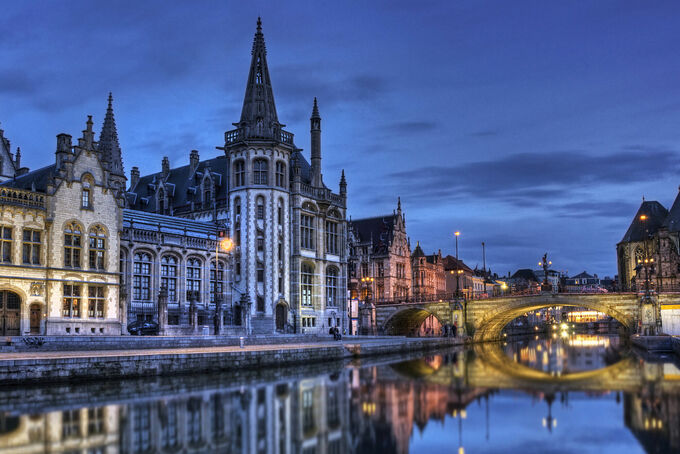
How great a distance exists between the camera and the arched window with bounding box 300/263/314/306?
66169mm

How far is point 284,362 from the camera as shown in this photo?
38.2 metres

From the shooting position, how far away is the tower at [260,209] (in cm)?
6066

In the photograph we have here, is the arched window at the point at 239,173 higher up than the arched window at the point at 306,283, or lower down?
higher up

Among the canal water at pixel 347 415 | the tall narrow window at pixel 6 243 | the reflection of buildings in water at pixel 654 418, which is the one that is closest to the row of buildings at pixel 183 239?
the tall narrow window at pixel 6 243

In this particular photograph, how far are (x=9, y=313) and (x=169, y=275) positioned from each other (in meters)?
14.6

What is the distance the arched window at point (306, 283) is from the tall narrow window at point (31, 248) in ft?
87.6

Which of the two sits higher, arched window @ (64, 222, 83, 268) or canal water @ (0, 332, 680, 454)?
arched window @ (64, 222, 83, 268)

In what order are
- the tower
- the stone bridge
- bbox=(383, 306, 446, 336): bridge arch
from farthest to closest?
bbox=(383, 306, 446, 336): bridge arch
the stone bridge
the tower

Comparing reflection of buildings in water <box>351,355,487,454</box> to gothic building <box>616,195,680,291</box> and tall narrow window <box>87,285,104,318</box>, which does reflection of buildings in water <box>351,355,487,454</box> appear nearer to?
tall narrow window <box>87,285,104,318</box>

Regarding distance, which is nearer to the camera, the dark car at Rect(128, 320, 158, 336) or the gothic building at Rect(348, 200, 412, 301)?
the dark car at Rect(128, 320, 158, 336)

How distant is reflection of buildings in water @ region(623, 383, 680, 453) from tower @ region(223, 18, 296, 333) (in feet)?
127

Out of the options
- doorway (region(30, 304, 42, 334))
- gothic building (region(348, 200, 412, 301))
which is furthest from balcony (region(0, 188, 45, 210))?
gothic building (region(348, 200, 412, 301))

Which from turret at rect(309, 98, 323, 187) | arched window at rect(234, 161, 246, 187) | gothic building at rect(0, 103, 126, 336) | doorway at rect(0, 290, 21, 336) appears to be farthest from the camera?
turret at rect(309, 98, 323, 187)

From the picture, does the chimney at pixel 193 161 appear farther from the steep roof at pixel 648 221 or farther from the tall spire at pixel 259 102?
the steep roof at pixel 648 221
